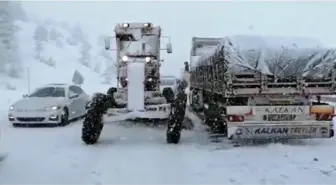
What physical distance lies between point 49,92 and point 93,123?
20.9ft

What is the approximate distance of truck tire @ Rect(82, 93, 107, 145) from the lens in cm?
1181

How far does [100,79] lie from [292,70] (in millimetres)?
99827

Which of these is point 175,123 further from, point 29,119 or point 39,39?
point 39,39

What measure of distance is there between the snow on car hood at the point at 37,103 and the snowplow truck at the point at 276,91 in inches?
260

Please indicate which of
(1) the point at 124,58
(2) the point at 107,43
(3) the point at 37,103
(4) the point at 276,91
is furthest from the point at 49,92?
(4) the point at 276,91

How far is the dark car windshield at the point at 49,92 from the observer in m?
17.6

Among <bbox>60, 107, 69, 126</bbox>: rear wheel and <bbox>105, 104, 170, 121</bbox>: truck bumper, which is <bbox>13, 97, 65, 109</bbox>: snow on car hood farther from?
<bbox>105, 104, 170, 121</bbox>: truck bumper

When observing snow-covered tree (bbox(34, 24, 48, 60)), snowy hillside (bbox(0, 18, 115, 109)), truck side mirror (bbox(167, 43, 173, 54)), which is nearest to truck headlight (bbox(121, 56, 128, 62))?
truck side mirror (bbox(167, 43, 173, 54))

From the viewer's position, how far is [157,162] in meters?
9.49

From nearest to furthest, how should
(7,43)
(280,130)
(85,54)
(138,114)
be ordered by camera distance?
(280,130)
(138,114)
(7,43)
(85,54)

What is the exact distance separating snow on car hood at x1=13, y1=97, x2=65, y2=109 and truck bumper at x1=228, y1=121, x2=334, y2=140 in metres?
6.96

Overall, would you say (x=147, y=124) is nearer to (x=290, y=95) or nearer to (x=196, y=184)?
(x=290, y=95)

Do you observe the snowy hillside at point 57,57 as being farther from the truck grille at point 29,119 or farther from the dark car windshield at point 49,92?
the truck grille at point 29,119

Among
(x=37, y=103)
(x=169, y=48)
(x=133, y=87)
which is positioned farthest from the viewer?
(x=37, y=103)
